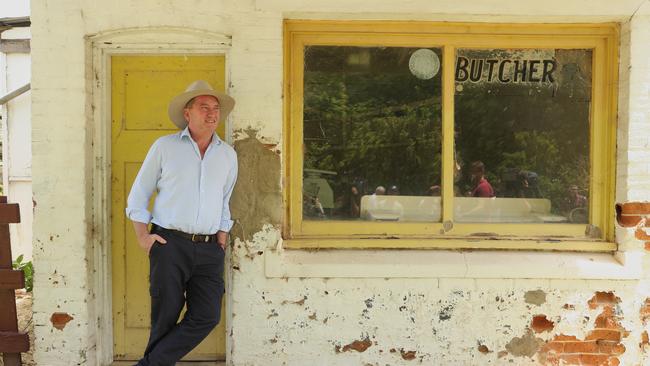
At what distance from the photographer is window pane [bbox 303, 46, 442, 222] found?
4332 millimetres

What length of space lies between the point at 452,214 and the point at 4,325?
3.51 meters

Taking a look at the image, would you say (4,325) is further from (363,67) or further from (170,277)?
(363,67)

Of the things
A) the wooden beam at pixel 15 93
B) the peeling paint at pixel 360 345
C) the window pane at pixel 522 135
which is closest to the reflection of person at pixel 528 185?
the window pane at pixel 522 135

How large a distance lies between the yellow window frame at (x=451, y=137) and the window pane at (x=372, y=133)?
3.1 inches

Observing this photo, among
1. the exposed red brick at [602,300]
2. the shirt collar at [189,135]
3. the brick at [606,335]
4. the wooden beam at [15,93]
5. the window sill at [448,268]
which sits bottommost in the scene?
the brick at [606,335]

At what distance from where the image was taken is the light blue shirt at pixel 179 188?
347cm

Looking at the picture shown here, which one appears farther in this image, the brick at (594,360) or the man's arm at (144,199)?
the brick at (594,360)

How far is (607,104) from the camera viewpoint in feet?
14.0

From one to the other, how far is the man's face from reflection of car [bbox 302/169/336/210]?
3.16 feet

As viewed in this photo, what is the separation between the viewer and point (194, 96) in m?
3.61

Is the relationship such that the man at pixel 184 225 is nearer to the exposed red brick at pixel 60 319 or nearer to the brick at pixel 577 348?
the exposed red brick at pixel 60 319

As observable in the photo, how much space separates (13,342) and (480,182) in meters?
3.77

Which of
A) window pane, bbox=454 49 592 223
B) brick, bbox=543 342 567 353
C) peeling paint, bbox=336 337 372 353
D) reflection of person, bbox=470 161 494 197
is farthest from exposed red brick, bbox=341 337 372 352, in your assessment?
reflection of person, bbox=470 161 494 197

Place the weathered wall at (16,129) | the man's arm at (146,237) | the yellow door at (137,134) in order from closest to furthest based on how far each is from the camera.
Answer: the man's arm at (146,237)
the yellow door at (137,134)
the weathered wall at (16,129)
